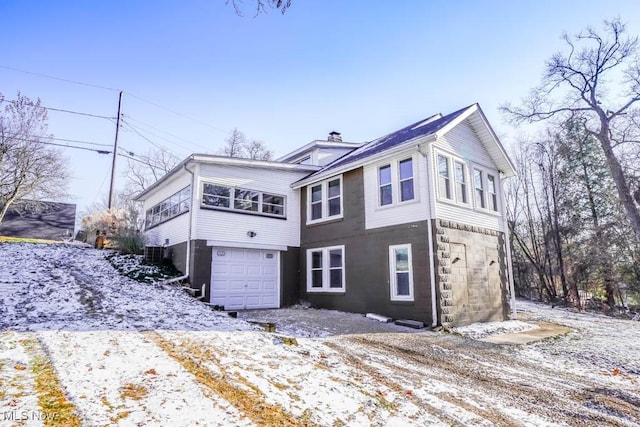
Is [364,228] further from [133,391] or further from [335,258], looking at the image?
[133,391]

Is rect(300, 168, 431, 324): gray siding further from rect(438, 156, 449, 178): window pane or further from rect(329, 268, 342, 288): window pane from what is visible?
rect(438, 156, 449, 178): window pane

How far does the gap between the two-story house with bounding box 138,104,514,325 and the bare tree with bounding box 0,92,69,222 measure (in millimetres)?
11923

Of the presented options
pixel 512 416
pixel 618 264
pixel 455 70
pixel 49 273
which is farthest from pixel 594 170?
pixel 49 273

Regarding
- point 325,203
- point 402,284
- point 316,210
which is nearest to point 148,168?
point 316,210

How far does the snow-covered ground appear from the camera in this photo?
3197 mm

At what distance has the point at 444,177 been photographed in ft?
33.0

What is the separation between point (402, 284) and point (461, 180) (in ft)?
12.4

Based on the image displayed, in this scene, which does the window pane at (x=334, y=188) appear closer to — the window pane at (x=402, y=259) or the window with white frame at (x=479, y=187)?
the window pane at (x=402, y=259)

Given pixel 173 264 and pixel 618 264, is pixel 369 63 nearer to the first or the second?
pixel 173 264

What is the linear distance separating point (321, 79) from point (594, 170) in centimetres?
1520

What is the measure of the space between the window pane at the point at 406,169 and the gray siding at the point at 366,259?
4.64 ft

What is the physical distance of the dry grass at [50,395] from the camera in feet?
8.76

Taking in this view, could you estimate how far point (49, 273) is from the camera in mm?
10219

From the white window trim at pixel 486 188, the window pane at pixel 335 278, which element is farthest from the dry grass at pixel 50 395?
the white window trim at pixel 486 188
